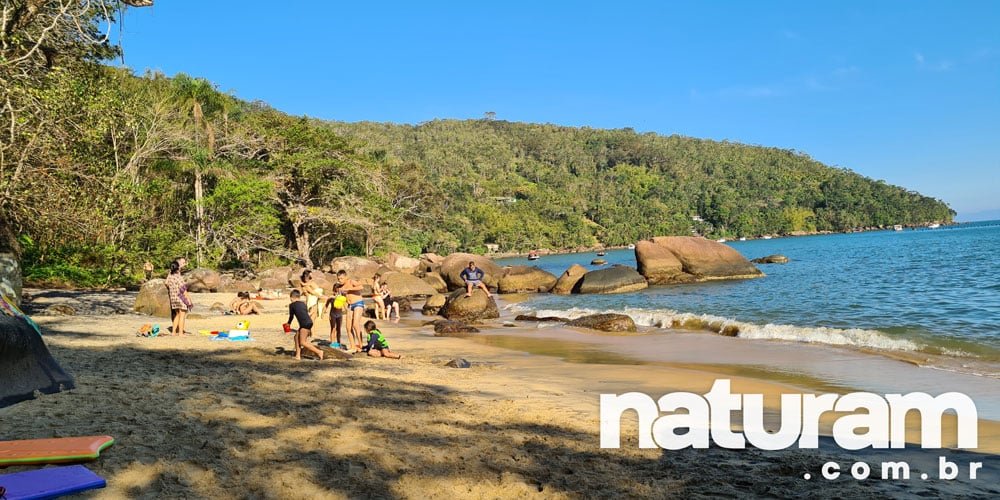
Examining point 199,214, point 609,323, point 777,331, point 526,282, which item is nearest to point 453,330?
point 609,323

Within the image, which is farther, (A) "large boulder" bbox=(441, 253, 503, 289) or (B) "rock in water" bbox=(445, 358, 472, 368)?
(A) "large boulder" bbox=(441, 253, 503, 289)

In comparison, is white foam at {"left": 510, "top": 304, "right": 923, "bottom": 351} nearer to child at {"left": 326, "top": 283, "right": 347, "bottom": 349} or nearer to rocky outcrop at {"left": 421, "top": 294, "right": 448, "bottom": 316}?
rocky outcrop at {"left": 421, "top": 294, "right": 448, "bottom": 316}

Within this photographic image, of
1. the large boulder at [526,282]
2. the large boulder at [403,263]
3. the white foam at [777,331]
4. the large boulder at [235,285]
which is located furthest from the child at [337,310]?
the large boulder at [403,263]

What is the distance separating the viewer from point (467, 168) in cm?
12094

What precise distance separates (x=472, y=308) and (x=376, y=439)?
1285 cm

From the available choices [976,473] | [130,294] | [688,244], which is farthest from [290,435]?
[688,244]

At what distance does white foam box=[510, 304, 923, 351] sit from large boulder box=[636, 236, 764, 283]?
13243mm

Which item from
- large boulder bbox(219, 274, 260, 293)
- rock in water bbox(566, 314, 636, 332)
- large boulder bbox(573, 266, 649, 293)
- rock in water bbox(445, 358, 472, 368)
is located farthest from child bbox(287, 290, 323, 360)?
large boulder bbox(573, 266, 649, 293)

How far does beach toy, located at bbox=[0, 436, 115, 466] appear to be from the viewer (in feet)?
12.2

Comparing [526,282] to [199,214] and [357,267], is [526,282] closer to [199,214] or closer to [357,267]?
[357,267]

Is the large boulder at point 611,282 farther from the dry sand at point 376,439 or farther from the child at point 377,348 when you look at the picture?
the dry sand at point 376,439

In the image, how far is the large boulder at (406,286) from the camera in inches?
1019

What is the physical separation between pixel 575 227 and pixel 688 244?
7417cm

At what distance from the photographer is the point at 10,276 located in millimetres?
11984
